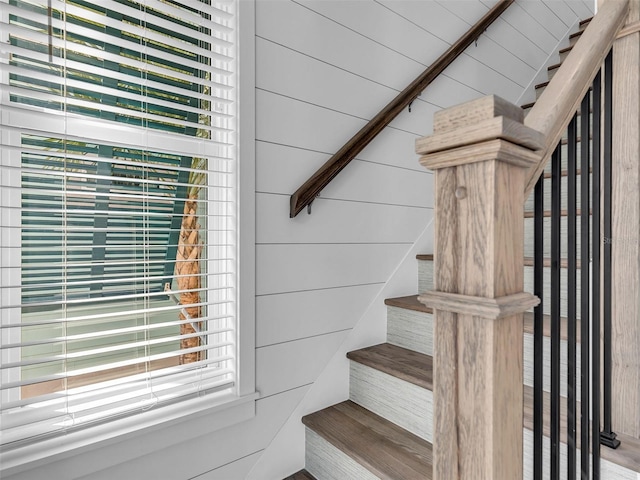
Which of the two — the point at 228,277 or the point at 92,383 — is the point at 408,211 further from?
the point at 92,383

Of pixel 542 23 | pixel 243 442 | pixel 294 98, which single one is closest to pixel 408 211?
pixel 294 98

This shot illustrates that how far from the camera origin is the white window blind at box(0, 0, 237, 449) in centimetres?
100

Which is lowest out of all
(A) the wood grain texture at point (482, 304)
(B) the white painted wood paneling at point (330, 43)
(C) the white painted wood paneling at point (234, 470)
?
(C) the white painted wood paneling at point (234, 470)

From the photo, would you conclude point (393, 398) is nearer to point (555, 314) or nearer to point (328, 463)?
point (328, 463)

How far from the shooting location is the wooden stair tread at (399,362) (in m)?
1.34

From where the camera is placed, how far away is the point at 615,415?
962 mm

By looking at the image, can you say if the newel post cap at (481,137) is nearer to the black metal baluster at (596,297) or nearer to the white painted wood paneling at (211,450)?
the black metal baluster at (596,297)

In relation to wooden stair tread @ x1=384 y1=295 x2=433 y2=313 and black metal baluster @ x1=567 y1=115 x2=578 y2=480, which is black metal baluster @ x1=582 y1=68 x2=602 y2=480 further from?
wooden stair tread @ x1=384 y1=295 x2=433 y2=313

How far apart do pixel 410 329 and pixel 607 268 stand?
0.85 meters

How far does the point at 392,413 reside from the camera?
1430 millimetres

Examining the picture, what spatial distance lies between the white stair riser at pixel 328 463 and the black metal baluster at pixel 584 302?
0.61 meters

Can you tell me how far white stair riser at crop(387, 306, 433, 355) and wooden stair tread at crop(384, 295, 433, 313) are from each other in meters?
0.02

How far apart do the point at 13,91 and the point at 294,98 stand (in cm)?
84

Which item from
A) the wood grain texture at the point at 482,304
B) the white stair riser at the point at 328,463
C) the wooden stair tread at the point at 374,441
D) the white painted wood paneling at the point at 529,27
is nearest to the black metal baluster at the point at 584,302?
the wood grain texture at the point at 482,304
